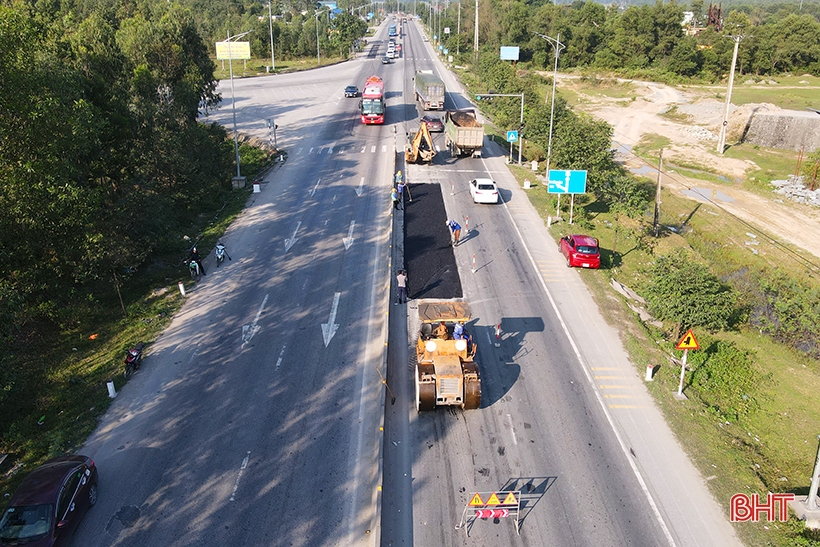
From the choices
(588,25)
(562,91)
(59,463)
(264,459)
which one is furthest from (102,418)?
(588,25)

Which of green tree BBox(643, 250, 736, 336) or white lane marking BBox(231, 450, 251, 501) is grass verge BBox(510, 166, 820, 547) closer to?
green tree BBox(643, 250, 736, 336)

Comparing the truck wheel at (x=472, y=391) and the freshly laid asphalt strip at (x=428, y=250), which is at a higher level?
the freshly laid asphalt strip at (x=428, y=250)

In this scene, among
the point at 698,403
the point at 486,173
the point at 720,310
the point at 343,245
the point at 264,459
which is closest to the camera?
the point at 264,459

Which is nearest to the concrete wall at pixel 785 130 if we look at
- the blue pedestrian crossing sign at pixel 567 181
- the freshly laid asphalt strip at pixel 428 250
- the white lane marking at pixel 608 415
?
the blue pedestrian crossing sign at pixel 567 181

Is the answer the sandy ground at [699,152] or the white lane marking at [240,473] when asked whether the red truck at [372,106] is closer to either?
the sandy ground at [699,152]

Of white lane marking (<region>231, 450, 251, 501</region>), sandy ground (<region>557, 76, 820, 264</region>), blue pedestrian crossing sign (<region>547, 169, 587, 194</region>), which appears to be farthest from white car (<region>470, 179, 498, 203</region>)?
white lane marking (<region>231, 450, 251, 501</region>)

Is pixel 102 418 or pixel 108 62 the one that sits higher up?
pixel 108 62

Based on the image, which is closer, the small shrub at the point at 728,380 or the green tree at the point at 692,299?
the small shrub at the point at 728,380

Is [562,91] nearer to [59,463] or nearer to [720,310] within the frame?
[720,310]

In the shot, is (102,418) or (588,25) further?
(588,25)
